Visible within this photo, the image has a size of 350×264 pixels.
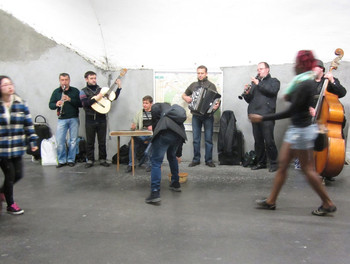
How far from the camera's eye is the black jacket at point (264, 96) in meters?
5.44

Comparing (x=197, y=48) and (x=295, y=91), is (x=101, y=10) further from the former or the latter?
(x=295, y=91)

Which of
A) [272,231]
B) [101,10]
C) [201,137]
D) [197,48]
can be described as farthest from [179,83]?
[272,231]

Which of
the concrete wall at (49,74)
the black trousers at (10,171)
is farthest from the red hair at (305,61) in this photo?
the black trousers at (10,171)

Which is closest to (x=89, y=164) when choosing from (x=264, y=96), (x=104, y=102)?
(x=104, y=102)

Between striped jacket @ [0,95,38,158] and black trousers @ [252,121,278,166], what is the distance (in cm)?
370

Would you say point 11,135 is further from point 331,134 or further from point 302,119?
point 331,134

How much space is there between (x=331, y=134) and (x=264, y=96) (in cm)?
159

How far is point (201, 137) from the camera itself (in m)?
6.47

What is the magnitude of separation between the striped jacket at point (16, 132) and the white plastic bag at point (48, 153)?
263 cm

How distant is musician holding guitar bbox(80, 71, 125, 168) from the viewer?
5.89 meters

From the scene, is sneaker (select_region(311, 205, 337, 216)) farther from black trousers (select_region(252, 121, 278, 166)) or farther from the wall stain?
the wall stain

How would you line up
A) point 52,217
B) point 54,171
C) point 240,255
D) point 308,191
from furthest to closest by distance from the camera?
→ 1. point 54,171
2. point 308,191
3. point 52,217
4. point 240,255

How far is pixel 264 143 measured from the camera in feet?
19.0

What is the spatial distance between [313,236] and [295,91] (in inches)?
55.5
